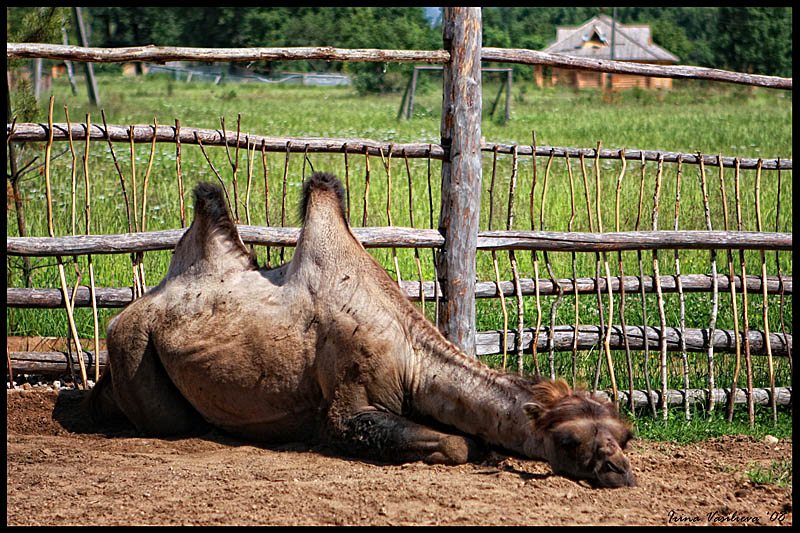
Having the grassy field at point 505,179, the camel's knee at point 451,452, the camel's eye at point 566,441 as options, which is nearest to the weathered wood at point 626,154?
the grassy field at point 505,179

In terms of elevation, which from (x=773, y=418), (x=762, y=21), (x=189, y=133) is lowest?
(x=773, y=418)

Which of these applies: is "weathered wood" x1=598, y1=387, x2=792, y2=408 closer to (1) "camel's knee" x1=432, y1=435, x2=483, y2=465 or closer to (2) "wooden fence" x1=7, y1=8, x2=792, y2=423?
(2) "wooden fence" x1=7, y1=8, x2=792, y2=423

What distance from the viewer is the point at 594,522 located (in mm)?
3428

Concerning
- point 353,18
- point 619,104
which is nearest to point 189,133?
point 619,104

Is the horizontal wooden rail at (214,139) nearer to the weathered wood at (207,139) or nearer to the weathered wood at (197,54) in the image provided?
the weathered wood at (207,139)

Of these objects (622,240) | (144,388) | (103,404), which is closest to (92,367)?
(103,404)

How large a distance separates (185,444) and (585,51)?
53970mm

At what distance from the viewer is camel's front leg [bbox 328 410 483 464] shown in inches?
170

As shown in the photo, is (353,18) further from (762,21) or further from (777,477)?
(777,477)

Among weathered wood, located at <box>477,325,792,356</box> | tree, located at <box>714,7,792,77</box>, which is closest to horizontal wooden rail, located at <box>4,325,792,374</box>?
weathered wood, located at <box>477,325,792,356</box>

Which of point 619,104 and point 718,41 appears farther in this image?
point 718,41

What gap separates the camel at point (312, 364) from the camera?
14.3 ft

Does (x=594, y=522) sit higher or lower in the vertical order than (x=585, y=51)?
lower

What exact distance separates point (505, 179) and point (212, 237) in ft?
29.9
